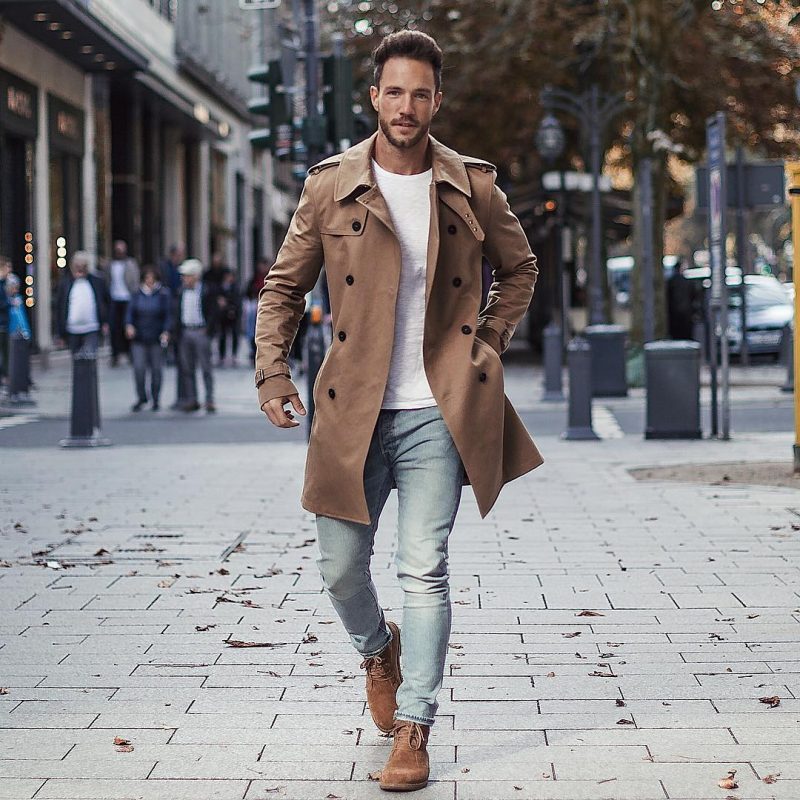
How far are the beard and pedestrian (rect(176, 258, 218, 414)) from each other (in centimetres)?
1382

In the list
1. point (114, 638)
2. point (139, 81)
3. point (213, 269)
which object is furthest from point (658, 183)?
point (114, 638)

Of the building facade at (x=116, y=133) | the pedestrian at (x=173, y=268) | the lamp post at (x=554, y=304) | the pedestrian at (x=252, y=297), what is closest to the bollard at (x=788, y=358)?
the lamp post at (x=554, y=304)

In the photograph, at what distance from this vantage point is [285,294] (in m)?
4.64

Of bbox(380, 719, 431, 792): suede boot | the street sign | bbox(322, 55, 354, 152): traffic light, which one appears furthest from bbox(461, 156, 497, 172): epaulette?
the street sign

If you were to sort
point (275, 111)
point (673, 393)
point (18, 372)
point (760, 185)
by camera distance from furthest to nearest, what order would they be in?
1. point (18, 372)
2. point (760, 185)
3. point (275, 111)
4. point (673, 393)

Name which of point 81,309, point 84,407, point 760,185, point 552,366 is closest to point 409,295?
point 84,407

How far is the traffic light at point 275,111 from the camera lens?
15.8 metres

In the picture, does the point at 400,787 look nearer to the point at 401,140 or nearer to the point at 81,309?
the point at 401,140

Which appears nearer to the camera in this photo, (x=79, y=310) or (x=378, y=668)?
(x=378, y=668)

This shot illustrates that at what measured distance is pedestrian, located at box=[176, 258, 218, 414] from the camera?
59.7 ft

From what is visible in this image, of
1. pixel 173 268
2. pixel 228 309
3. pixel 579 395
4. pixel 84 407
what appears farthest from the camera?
pixel 173 268

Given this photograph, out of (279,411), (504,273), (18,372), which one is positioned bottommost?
(18,372)

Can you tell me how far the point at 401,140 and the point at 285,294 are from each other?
539 millimetres

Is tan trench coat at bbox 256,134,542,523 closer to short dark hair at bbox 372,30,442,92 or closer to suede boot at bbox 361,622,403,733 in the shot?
short dark hair at bbox 372,30,442,92
